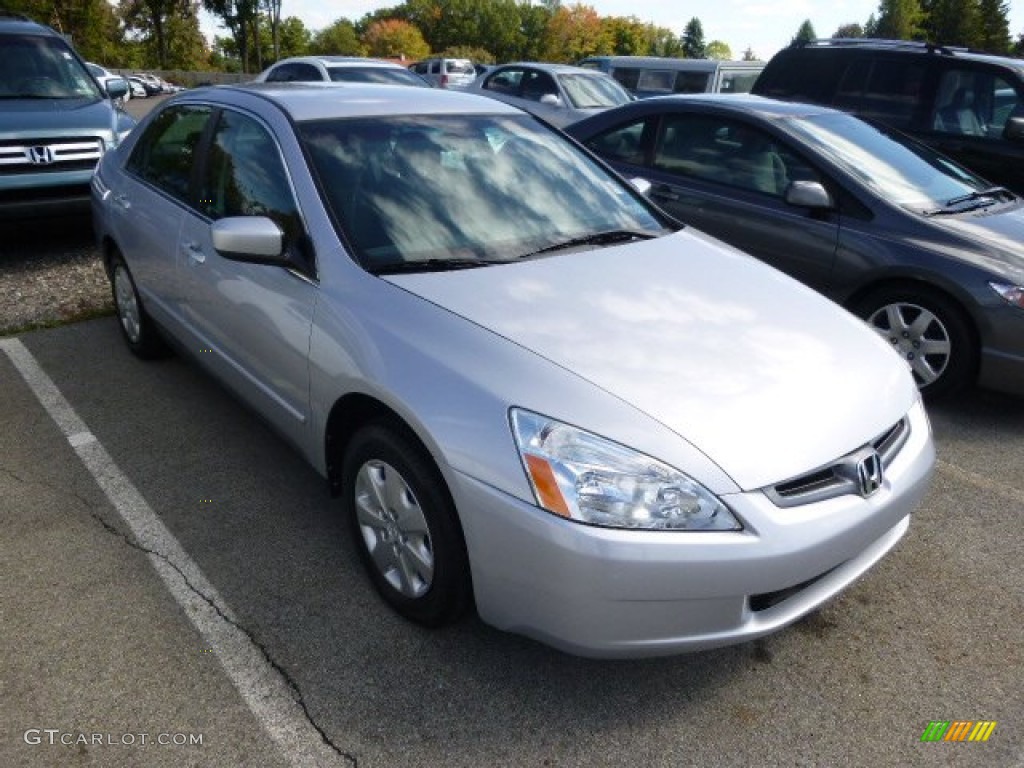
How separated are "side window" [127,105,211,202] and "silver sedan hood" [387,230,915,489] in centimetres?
178

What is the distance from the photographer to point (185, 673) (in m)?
2.41

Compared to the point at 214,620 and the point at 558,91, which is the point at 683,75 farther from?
the point at 214,620

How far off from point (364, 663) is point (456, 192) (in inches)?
65.9

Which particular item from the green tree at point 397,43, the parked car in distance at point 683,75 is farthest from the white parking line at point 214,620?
the green tree at point 397,43

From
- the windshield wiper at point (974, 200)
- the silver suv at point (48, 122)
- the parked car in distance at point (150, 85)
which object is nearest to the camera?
the windshield wiper at point (974, 200)

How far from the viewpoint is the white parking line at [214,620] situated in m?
2.19

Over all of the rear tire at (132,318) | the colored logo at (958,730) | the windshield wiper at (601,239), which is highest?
the windshield wiper at (601,239)

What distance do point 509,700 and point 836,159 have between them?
3.74m

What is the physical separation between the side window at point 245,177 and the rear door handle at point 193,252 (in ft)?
0.51

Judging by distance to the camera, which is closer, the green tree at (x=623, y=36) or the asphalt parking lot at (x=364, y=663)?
the asphalt parking lot at (x=364, y=663)

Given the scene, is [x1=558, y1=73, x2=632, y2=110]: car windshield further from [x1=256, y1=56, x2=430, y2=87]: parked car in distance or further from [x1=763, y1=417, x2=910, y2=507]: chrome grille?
[x1=763, y1=417, x2=910, y2=507]: chrome grille

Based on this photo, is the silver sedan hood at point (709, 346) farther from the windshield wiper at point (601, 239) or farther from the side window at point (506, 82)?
the side window at point (506, 82)

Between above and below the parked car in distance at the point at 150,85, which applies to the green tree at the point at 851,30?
above

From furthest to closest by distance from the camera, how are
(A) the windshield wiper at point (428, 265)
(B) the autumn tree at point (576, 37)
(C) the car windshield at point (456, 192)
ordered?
(B) the autumn tree at point (576, 37) < (C) the car windshield at point (456, 192) < (A) the windshield wiper at point (428, 265)
